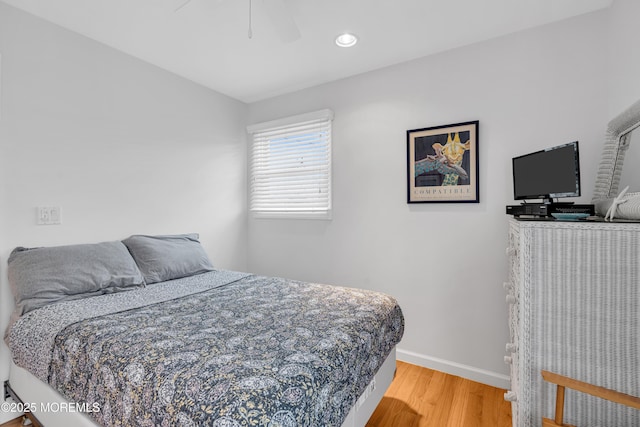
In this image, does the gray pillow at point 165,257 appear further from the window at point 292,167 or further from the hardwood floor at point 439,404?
the hardwood floor at point 439,404

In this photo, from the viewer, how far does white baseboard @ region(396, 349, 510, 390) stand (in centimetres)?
221

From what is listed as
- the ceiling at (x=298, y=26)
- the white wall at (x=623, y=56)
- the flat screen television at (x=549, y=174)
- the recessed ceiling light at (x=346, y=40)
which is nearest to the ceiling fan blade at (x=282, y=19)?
the ceiling at (x=298, y=26)

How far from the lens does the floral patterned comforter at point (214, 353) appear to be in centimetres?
94

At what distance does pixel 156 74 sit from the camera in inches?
107

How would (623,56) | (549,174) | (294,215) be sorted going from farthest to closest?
(294,215) → (623,56) → (549,174)

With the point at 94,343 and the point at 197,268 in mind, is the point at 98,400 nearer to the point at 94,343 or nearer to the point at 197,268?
the point at 94,343

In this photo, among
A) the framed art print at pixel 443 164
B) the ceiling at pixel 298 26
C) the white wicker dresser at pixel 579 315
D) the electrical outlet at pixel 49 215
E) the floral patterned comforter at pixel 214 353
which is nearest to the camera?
the floral patterned comforter at pixel 214 353

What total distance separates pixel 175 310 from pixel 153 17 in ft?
6.34

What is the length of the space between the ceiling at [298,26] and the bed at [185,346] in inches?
61.5

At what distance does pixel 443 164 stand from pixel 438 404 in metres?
1.74

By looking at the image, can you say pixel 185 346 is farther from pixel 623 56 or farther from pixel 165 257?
pixel 623 56

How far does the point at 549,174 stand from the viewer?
5.28ft

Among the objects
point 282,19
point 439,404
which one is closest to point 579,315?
point 439,404

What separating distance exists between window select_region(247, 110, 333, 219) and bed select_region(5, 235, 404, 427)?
1.11m
